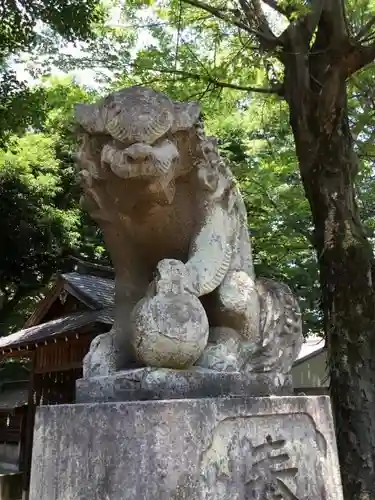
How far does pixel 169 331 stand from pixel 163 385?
185 millimetres

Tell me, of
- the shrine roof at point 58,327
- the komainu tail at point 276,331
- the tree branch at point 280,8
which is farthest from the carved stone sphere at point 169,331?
the shrine roof at point 58,327

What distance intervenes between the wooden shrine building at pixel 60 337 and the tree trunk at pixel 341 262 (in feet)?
13.1

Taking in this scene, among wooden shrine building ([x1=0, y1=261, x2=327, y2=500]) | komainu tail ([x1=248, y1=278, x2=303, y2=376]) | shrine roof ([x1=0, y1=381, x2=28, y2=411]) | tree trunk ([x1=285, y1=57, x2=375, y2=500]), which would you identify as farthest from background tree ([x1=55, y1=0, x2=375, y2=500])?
shrine roof ([x1=0, y1=381, x2=28, y2=411])

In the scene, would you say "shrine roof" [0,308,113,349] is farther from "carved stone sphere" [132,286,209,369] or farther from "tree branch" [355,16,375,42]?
"carved stone sphere" [132,286,209,369]

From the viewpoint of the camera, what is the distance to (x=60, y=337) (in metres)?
8.90

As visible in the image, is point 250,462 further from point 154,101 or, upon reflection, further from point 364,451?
point 364,451

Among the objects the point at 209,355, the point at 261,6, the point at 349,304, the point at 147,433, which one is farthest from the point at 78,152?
the point at 261,6

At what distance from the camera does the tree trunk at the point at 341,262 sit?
4715mm

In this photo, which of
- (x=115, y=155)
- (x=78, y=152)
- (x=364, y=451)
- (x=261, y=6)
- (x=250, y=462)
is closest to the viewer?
(x=250, y=462)

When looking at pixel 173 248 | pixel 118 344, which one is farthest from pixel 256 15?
pixel 118 344

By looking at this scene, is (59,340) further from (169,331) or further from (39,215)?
(169,331)

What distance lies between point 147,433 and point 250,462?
406mm

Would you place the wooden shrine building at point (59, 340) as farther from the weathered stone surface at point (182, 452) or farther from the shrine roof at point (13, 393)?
the weathered stone surface at point (182, 452)

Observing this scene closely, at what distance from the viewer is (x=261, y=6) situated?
20.5 ft
